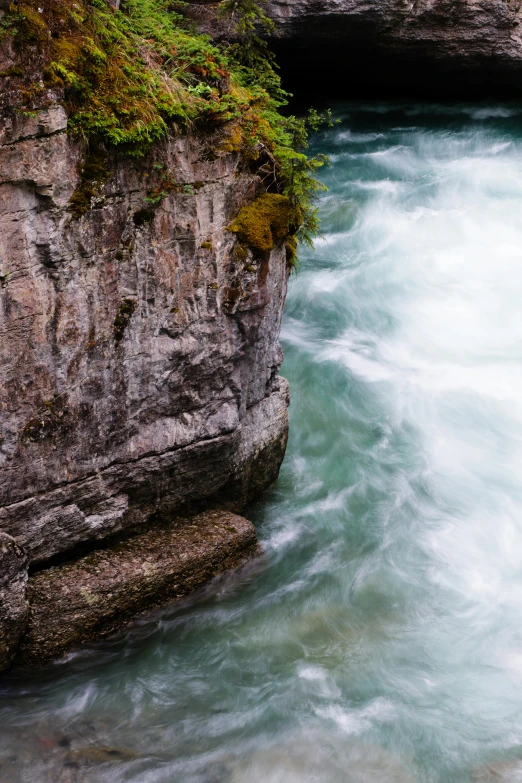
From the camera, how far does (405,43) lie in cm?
1216

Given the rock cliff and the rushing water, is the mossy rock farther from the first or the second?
the rock cliff

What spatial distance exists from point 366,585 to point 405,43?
33.7 ft

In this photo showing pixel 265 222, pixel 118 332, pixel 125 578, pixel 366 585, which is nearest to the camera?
pixel 118 332

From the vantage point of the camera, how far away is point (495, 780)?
5000mm

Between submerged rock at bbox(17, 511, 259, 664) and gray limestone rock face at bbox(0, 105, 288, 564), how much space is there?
0.21 metres

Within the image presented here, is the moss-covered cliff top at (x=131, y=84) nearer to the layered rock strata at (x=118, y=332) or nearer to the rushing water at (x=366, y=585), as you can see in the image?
the layered rock strata at (x=118, y=332)

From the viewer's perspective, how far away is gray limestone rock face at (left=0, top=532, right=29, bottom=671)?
5.09 meters

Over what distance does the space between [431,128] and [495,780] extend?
496 inches

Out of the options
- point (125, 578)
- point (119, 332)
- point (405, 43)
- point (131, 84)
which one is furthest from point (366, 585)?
point (405, 43)

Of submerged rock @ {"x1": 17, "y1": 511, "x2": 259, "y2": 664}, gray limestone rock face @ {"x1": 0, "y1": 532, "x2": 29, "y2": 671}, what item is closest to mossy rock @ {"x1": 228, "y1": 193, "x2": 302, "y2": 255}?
submerged rock @ {"x1": 17, "y1": 511, "x2": 259, "y2": 664}

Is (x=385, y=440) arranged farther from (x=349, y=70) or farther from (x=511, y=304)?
(x=349, y=70)

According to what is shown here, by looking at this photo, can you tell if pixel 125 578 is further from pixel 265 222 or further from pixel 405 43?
pixel 405 43

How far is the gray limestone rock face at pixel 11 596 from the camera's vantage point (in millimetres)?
5090

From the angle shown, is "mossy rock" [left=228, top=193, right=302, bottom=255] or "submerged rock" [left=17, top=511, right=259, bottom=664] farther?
"mossy rock" [left=228, top=193, right=302, bottom=255]
